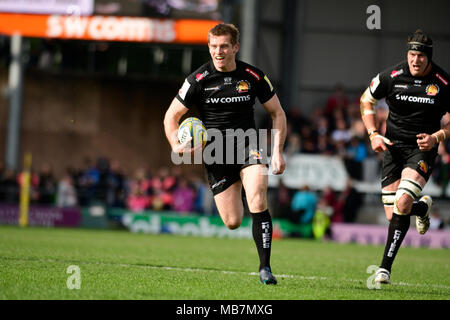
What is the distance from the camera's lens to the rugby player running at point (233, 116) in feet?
25.1

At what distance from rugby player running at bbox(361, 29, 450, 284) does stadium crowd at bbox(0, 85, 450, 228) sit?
37.5 ft

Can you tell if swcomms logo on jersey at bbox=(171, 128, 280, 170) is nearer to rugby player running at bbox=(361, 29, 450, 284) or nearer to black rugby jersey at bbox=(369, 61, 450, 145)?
rugby player running at bbox=(361, 29, 450, 284)

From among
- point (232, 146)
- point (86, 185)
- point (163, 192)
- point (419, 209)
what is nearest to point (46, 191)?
point (86, 185)

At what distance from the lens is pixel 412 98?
8.31m

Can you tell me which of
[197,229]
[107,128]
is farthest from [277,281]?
[107,128]

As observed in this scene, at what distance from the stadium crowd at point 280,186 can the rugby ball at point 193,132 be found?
41.8 feet

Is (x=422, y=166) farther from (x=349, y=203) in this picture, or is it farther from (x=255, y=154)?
(x=349, y=203)

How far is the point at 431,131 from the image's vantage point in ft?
27.8

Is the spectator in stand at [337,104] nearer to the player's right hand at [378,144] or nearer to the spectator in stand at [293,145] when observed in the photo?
the spectator in stand at [293,145]

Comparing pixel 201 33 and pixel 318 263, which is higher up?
pixel 201 33

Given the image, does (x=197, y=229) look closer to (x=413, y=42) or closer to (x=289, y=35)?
(x=289, y=35)

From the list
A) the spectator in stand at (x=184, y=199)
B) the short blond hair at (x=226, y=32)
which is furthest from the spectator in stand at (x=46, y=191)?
the short blond hair at (x=226, y=32)

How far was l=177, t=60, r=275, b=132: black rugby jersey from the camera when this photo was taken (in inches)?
308

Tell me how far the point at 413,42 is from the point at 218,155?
2293 mm
